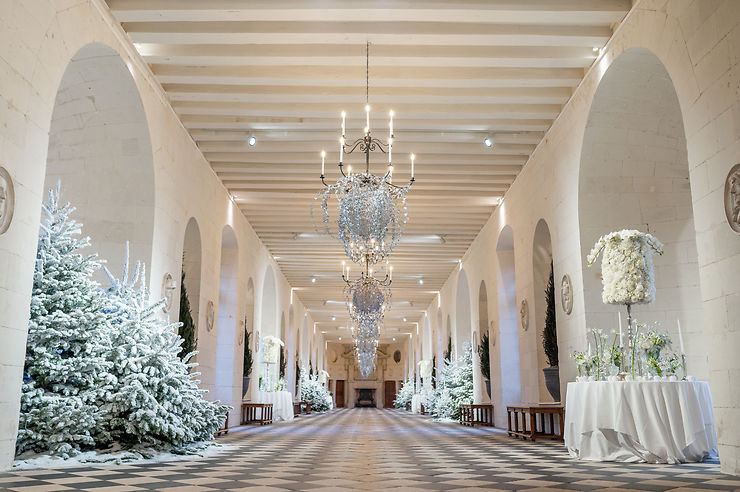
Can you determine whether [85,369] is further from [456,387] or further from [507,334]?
[456,387]

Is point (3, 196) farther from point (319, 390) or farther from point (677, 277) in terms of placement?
point (319, 390)

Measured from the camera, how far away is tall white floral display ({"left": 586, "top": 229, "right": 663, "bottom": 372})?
520 cm

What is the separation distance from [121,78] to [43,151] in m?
1.79

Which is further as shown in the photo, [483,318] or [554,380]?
[483,318]

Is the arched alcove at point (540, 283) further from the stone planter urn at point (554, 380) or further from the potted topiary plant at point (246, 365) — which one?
the potted topiary plant at point (246, 365)

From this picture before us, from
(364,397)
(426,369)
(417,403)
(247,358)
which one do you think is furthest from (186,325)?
(364,397)

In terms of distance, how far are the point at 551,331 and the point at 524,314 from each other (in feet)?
4.77

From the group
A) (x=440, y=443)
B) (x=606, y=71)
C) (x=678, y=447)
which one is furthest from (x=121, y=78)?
(x=678, y=447)

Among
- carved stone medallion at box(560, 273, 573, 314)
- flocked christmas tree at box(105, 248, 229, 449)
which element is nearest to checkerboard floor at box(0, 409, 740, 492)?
flocked christmas tree at box(105, 248, 229, 449)

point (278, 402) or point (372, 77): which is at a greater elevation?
point (372, 77)

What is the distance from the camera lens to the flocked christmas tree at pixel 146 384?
485 centimetres

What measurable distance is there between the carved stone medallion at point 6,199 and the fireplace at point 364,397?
3399 cm

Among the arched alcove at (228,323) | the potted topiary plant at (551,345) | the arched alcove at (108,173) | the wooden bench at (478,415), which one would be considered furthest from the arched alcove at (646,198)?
the arched alcove at (228,323)

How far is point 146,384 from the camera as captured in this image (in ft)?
16.4
